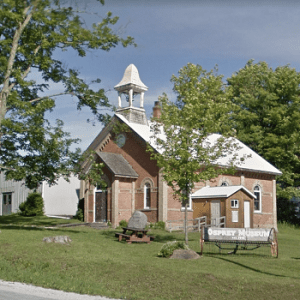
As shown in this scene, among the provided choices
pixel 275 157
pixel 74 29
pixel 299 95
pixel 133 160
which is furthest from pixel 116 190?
pixel 299 95

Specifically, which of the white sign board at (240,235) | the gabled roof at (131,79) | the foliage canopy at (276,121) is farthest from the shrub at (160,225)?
the foliage canopy at (276,121)

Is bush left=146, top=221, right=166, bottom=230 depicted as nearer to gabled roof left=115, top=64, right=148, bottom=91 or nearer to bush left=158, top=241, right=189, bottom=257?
gabled roof left=115, top=64, right=148, bottom=91

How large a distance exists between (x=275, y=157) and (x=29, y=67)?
2582cm

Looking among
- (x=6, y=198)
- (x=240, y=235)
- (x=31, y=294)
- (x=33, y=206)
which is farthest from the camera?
(x=6, y=198)

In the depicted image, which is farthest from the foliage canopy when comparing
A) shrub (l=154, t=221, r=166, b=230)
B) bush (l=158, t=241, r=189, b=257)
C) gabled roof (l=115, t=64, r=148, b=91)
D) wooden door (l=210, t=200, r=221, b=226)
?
bush (l=158, t=241, r=189, b=257)

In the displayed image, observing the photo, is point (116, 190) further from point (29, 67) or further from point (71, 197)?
point (71, 197)

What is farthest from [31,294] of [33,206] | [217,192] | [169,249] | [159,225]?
[33,206]

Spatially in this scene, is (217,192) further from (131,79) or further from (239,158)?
(131,79)

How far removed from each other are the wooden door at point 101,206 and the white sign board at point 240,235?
1500cm

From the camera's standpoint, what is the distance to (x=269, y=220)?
35312 mm

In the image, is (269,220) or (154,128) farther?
(269,220)

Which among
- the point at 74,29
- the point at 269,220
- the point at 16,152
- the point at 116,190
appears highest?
the point at 74,29

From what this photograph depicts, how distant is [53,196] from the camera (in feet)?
134

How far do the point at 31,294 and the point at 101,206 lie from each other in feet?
68.7
